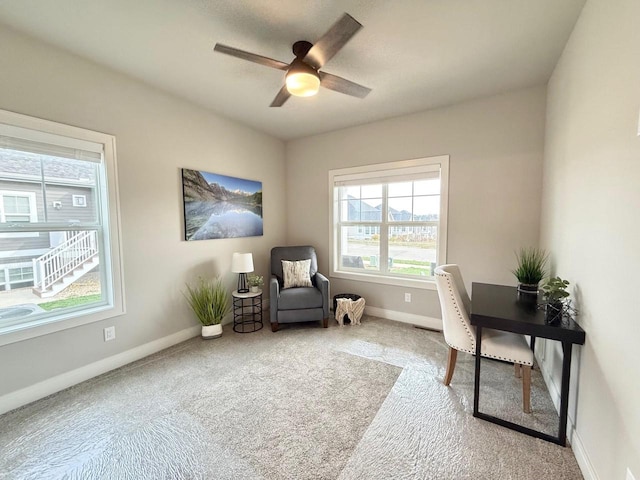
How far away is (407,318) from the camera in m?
3.45

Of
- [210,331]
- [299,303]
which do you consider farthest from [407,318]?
[210,331]

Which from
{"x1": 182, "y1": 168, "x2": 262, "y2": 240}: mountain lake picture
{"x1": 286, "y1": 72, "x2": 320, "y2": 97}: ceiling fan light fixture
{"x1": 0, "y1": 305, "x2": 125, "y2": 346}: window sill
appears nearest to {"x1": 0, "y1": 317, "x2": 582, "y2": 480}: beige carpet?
{"x1": 0, "y1": 305, "x2": 125, "y2": 346}: window sill

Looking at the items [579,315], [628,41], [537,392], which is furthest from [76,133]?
[537,392]

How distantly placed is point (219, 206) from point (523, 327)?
3129 millimetres

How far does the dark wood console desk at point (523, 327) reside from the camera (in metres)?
1.52

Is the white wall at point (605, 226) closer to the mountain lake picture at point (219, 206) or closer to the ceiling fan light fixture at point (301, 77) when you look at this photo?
the ceiling fan light fixture at point (301, 77)

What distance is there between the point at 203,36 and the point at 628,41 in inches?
93.4

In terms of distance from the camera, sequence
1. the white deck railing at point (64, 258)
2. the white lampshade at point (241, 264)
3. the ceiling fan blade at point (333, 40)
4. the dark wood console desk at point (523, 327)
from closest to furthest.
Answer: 1. the ceiling fan blade at point (333, 40)
2. the dark wood console desk at point (523, 327)
3. the white deck railing at point (64, 258)
4. the white lampshade at point (241, 264)

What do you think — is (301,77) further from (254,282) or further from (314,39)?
(254,282)

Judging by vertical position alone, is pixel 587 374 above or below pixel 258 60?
Result: below

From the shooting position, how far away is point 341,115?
3285 millimetres

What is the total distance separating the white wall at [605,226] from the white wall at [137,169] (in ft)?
10.8

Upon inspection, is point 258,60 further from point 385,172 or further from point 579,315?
point 579,315

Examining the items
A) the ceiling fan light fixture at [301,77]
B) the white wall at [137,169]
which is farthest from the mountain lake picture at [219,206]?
the ceiling fan light fixture at [301,77]
